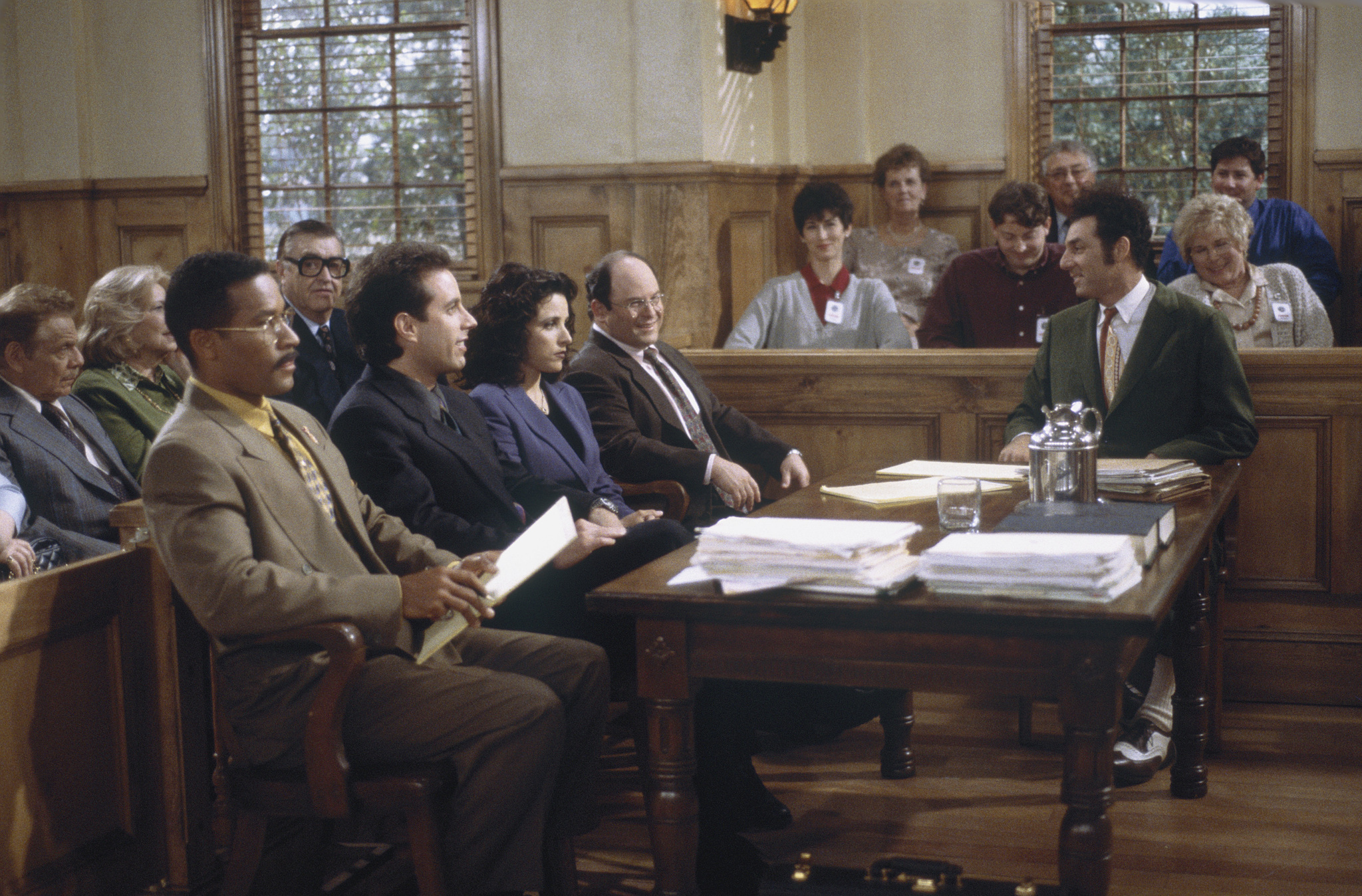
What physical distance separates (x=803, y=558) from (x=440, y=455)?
1081 millimetres

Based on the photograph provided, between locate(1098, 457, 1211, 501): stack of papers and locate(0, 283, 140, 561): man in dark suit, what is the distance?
2.14 metres

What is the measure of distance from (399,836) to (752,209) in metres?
3.97

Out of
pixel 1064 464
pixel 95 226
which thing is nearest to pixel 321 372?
pixel 1064 464

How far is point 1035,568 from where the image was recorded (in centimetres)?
195

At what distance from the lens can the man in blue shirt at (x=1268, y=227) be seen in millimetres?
5496

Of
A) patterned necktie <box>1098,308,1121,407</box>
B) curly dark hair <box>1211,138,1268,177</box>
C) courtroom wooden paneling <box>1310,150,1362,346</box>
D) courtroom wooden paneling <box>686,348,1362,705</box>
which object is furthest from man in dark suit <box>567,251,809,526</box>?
courtroom wooden paneling <box>1310,150,1362,346</box>

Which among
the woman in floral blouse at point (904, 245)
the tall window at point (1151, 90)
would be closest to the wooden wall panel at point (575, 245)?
the woman in floral blouse at point (904, 245)

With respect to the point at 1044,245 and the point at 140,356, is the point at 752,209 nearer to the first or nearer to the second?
the point at 1044,245

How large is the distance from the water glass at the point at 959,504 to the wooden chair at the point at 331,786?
95cm

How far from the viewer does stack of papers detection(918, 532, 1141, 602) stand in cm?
192

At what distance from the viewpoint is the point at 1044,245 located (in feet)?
17.9

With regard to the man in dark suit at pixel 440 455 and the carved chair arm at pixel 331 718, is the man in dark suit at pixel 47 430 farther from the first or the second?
the carved chair arm at pixel 331 718

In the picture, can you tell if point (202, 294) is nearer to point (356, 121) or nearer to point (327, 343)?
point (327, 343)

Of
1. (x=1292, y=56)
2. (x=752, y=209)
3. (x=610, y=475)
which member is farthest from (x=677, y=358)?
(x=1292, y=56)
